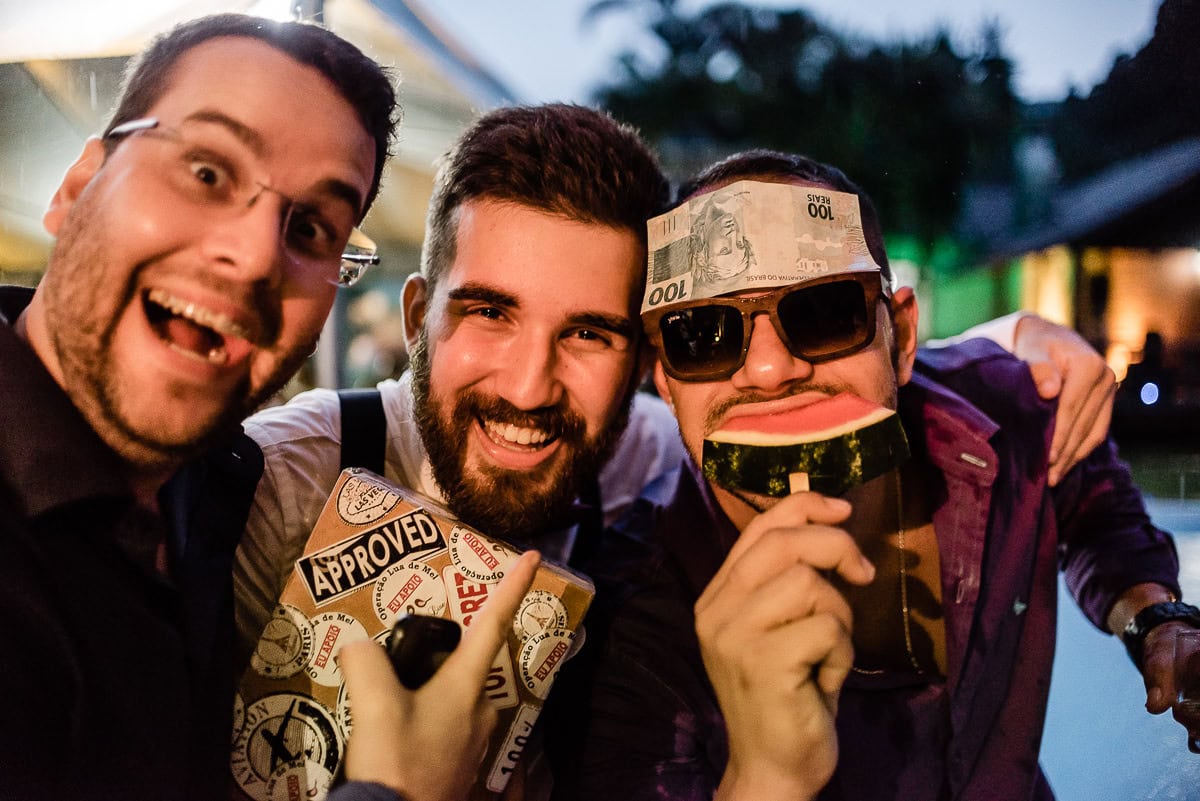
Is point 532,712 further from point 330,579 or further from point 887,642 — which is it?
point 887,642

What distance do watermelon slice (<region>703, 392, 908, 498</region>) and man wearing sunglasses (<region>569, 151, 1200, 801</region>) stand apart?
90 millimetres

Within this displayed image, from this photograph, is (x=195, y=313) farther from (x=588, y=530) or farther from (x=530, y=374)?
(x=588, y=530)

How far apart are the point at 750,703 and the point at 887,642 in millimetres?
1053

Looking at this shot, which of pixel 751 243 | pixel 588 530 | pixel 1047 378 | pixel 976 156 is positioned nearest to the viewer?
pixel 751 243

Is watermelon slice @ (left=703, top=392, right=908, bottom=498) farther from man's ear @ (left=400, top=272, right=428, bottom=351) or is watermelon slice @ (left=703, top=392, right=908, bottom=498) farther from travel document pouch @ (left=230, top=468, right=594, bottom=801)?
man's ear @ (left=400, top=272, right=428, bottom=351)

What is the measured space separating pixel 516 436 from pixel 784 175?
1118 mm

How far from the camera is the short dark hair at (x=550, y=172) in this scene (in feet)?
6.96

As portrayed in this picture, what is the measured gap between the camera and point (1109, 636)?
235cm

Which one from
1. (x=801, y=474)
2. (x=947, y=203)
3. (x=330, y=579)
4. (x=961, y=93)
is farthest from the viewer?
(x=947, y=203)

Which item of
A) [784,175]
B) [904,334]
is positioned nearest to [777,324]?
[784,175]

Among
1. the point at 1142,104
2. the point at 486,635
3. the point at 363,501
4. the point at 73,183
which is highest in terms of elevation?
the point at 1142,104

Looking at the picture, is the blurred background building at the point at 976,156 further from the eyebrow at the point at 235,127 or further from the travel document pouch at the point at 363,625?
the travel document pouch at the point at 363,625

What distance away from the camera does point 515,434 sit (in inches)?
82.1

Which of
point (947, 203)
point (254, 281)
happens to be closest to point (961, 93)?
point (947, 203)
